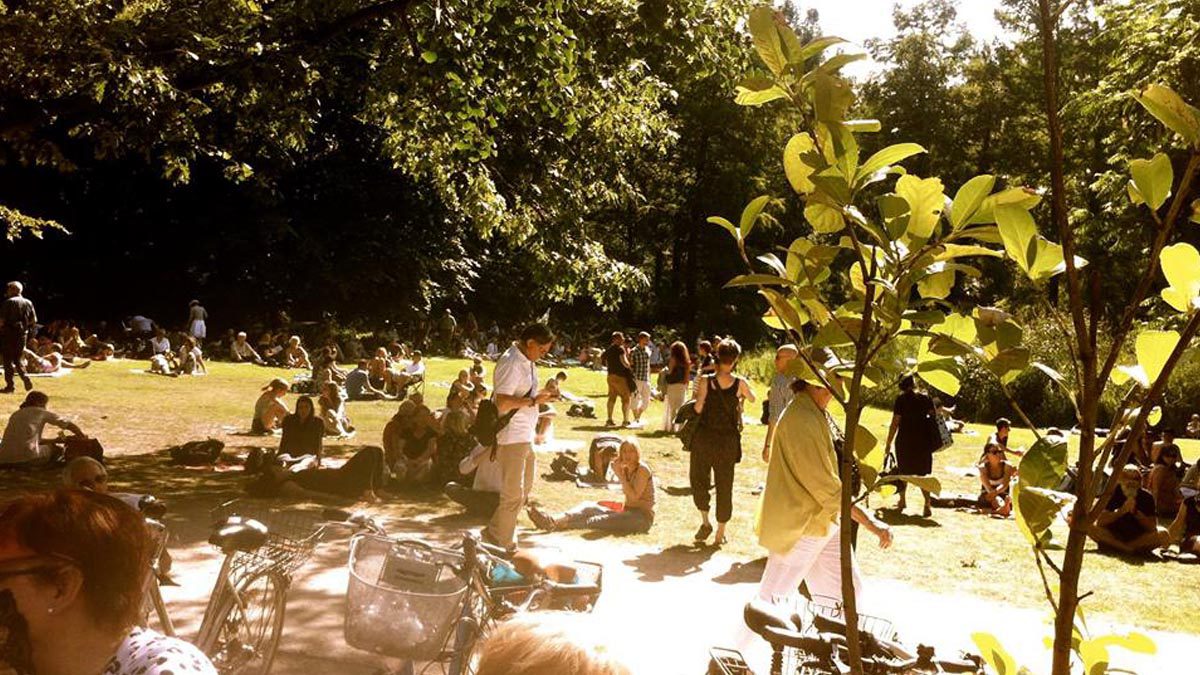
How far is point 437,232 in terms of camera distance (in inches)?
1351

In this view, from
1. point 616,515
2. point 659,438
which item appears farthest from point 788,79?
point 659,438

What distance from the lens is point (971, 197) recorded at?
1.53 meters

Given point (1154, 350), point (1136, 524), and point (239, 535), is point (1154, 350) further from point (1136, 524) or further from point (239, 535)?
point (1136, 524)

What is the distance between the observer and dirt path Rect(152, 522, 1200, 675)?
6.35 meters

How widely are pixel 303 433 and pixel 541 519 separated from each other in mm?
3419

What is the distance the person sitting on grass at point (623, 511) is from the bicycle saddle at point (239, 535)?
5548mm

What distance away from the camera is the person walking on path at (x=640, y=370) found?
19.0 metres

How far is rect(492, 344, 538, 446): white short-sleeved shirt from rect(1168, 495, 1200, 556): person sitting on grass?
23.5ft

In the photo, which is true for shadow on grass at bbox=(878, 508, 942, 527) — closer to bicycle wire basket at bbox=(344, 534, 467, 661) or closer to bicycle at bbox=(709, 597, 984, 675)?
bicycle wire basket at bbox=(344, 534, 467, 661)

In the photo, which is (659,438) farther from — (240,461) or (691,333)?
(691,333)

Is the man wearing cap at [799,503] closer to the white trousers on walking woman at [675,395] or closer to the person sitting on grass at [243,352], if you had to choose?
the white trousers on walking woman at [675,395]

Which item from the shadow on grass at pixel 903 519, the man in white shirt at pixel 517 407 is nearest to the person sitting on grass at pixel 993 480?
the shadow on grass at pixel 903 519

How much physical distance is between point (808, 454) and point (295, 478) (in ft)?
23.2

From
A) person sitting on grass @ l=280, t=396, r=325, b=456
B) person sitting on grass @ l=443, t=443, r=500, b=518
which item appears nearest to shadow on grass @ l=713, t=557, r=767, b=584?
person sitting on grass @ l=443, t=443, r=500, b=518
